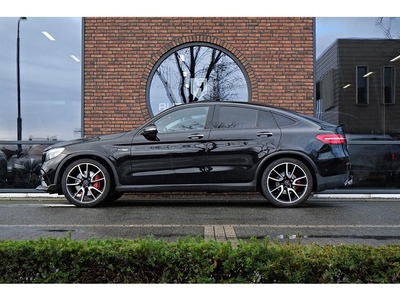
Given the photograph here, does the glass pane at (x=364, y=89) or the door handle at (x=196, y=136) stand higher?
the glass pane at (x=364, y=89)

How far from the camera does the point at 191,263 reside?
3.45m

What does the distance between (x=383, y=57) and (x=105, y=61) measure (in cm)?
561

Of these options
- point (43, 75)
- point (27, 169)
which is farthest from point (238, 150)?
point (43, 75)

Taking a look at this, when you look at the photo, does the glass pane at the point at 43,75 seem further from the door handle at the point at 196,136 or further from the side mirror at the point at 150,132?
the door handle at the point at 196,136

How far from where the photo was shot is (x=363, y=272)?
3.40m

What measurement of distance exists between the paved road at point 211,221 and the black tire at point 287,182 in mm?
174

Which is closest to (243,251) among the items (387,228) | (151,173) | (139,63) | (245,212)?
(387,228)

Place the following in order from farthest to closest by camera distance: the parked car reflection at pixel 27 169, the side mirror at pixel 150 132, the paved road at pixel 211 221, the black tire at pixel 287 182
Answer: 1. the parked car reflection at pixel 27 169
2. the side mirror at pixel 150 132
3. the black tire at pixel 287 182
4. the paved road at pixel 211 221

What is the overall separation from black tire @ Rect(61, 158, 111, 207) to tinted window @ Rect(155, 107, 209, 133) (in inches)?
44.7

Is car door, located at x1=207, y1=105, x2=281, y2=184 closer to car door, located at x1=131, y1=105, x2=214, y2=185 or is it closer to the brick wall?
car door, located at x1=131, y1=105, x2=214, y2=185

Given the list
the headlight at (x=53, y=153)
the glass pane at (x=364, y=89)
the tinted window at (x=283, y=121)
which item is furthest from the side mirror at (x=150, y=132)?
the glass pane at (x=364, y=89)

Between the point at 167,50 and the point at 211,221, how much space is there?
5.07 metres

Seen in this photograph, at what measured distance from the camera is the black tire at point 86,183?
8.00 meters

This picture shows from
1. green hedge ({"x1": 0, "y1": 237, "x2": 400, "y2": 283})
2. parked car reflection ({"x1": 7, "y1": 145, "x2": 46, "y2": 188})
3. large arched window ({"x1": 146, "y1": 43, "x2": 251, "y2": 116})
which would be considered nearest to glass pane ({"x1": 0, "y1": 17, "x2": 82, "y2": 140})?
parked car reflection ({"x1": 7, "y1": 145, "x2": 46, "y2": 188})
